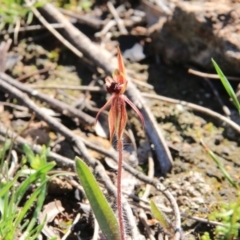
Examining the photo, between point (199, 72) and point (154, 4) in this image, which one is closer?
point (199, 72)

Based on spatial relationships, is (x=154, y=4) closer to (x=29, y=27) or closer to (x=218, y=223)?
(x=29, y=27)

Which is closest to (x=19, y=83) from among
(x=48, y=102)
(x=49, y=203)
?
(x=48, y=102)

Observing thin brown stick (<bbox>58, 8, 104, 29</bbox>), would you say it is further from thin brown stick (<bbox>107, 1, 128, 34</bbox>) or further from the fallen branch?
the fallen branch

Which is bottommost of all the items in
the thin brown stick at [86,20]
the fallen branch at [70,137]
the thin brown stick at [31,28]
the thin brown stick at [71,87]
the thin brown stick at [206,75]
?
the fallen branch at [70,137]

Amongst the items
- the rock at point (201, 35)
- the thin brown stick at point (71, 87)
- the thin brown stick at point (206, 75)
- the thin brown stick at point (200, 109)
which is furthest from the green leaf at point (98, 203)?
the rock at point (201, 35)

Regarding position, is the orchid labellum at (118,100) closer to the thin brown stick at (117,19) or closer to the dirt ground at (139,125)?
the dirt ground at (139,125)

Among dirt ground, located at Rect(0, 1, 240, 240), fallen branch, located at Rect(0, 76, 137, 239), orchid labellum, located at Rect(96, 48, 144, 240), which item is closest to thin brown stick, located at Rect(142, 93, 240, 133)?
dirt ground, located at Rect(0, 1, 240, 240)
